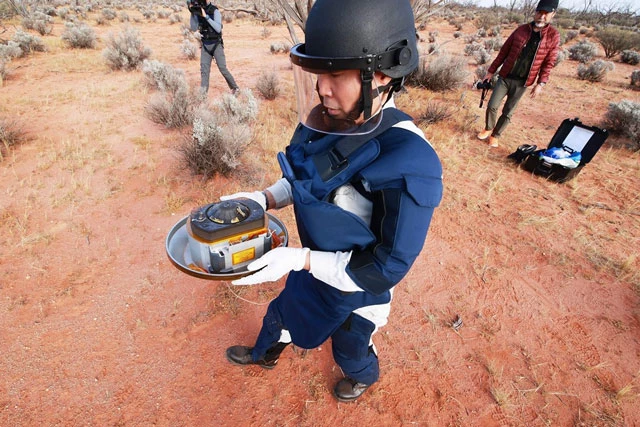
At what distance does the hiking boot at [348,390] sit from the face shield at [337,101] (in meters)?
1.84

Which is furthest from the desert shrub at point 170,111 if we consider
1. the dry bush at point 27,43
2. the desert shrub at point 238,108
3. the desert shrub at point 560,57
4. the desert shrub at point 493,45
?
the desert shrub at point 493,45

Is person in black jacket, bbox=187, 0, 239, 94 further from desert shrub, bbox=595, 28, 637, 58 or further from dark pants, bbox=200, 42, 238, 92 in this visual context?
desert shrub, bbox=595, 28, 637, 58

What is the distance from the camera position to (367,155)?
1165 mm

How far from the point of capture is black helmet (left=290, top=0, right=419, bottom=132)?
1116mm

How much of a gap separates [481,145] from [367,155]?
5.94 metres

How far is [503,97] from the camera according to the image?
5.80 meters

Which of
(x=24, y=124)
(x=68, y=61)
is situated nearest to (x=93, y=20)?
(x=68, y=61)

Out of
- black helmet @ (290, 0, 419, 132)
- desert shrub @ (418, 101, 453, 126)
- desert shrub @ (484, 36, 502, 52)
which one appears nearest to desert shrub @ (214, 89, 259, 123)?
desert shrub @ (418, 101, 453, 126)

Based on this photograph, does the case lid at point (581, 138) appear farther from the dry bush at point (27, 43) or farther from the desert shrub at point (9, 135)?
the dry bush at point (27, 43)

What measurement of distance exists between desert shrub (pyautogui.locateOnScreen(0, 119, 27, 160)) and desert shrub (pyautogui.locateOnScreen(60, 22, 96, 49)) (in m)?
8.33

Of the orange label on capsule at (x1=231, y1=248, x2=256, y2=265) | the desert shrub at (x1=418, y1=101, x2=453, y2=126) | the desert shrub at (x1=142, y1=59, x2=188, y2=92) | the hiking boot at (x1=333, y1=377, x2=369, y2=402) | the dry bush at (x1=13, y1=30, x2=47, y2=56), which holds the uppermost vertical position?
the orange label on capsule at (x1=231, y1=248, x2=256, y2=265)

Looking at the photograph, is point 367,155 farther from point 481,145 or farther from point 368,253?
point 481,145

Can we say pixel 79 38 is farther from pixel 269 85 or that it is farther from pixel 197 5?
pixel 269 85

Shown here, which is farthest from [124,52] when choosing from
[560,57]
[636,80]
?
[560,57]
